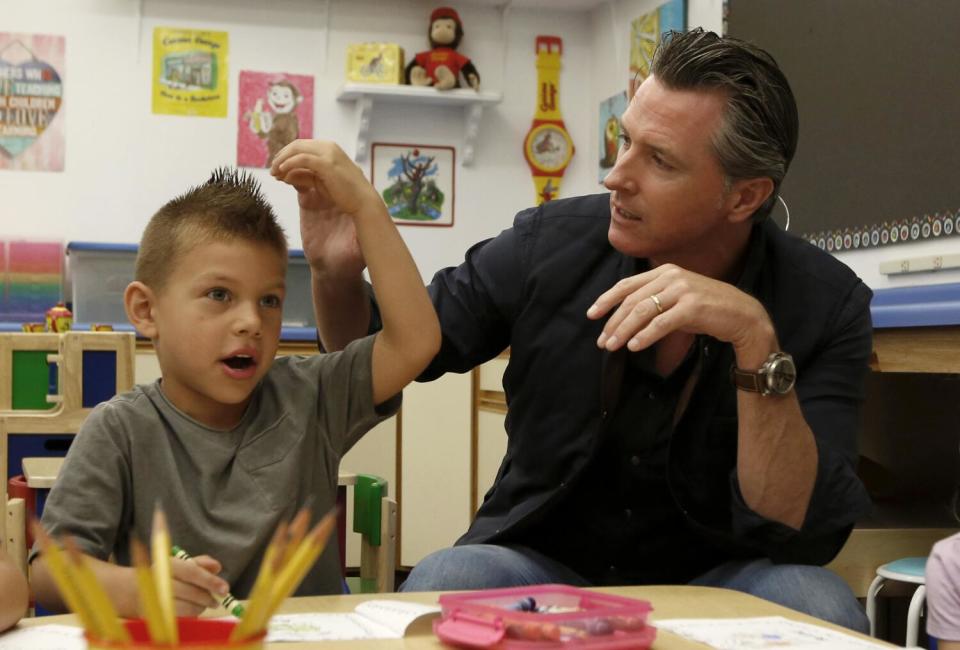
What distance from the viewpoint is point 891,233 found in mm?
2580

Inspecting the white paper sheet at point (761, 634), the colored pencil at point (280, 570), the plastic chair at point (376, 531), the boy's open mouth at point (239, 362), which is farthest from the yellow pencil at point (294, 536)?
the plastic chair at point (376, 531)

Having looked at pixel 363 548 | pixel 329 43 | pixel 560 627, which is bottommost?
pixel 363 548

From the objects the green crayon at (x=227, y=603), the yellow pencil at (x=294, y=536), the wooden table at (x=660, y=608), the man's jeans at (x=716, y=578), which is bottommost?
the man's jeans at (x=716, y=578)

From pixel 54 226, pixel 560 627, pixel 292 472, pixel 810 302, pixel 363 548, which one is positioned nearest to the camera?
pixel 560 627

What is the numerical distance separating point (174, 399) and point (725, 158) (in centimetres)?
74

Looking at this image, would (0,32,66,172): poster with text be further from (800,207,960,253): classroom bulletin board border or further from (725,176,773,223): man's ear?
(725,176,773,223): man's ear

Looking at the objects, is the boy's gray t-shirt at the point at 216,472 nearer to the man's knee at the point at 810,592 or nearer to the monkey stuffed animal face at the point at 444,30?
the man's knee at the point at 810,592

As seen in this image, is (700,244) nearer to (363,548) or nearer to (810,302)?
(810,302)

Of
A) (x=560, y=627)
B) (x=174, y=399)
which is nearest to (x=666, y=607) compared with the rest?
(x=560, y=627)

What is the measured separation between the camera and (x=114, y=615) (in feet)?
1.43

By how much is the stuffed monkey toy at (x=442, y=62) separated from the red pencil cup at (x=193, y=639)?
12.5 ft

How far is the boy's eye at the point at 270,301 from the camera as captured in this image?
1.17 m

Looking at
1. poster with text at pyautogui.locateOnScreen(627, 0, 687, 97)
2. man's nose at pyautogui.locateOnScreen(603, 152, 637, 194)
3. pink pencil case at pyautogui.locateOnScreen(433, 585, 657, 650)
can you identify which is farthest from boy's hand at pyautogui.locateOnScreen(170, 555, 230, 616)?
poster with text at pyautogui.locateOnScreen(627, 0, 687, 97)

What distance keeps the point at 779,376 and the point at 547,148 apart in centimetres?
334
